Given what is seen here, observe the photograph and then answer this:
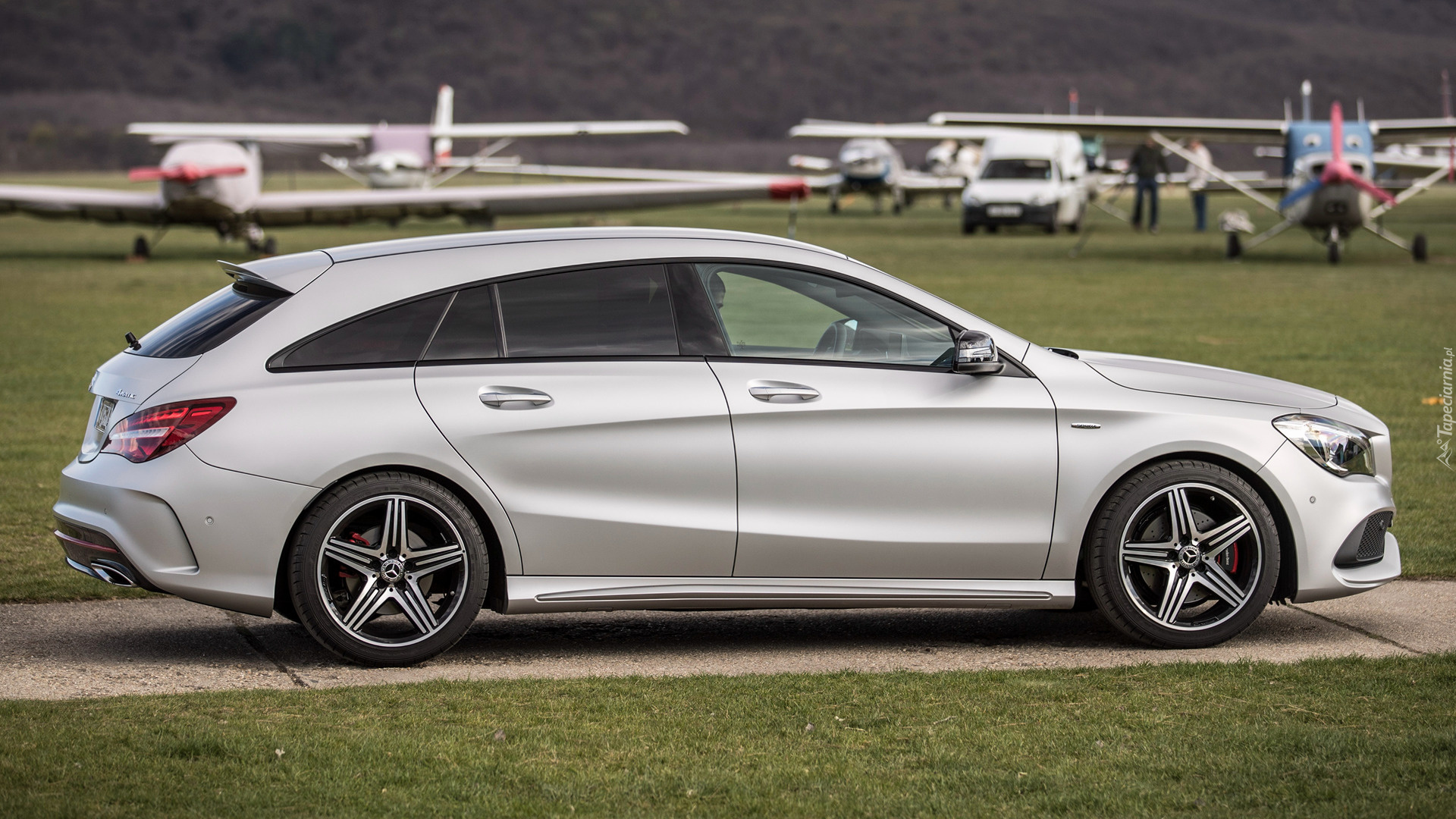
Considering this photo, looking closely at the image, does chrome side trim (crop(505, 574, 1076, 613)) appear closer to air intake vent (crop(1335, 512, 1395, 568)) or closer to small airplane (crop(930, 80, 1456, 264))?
air intake vent (crop(1335, 512, 1395, 568))

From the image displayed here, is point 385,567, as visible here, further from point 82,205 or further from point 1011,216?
point 1011,216

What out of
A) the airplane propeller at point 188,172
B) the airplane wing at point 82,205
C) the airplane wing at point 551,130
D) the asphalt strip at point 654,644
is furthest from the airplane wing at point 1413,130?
the asphalt strip at point 654,644

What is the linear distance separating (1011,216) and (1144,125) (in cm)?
1029

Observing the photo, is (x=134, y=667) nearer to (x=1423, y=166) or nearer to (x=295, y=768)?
(x=295, y=768)

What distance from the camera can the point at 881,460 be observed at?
605cm

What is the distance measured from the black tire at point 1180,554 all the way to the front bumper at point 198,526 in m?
2.90

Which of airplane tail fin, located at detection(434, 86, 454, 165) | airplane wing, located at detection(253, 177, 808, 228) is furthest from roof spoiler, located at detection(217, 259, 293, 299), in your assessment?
airplane tail fin, located at detection(434, 86, 454, 165)

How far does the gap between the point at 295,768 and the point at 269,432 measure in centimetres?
143

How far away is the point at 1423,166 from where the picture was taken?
42.9 meters

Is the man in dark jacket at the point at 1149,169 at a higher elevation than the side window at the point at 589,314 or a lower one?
lower

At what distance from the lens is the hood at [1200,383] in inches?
250

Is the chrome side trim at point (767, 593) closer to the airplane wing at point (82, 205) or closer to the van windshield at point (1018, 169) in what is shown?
the airplane wing at point (82, 205)

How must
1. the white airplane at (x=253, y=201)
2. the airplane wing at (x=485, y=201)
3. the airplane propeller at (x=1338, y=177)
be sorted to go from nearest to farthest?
the airplane propeller at (x=1338, y=177) < the airplane wing at (x=485, y=201) < the white airplane at (x=253, y=201)

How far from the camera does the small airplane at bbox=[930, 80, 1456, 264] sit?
30.5m
